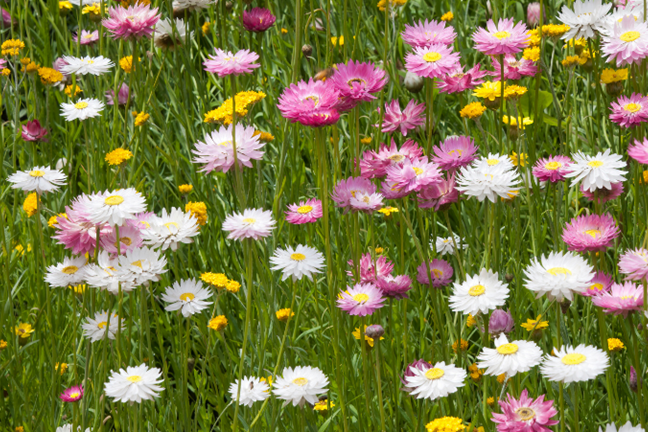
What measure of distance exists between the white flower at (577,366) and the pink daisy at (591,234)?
0.78 feet

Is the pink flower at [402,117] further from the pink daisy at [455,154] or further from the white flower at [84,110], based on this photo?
the white flower at [84,110]

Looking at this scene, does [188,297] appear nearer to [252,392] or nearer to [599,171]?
[252,392]

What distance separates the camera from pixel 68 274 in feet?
4.05

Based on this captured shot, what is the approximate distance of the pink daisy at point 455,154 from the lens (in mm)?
1340

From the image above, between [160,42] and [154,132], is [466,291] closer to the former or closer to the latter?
[160,42]

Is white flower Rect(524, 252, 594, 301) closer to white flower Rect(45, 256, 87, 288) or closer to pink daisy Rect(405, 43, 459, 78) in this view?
pink daisy Rect(405, 43, 459, 78)

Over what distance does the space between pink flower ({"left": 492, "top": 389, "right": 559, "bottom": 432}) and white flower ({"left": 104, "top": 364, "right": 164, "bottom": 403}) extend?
501 mm

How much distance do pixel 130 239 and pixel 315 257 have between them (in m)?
0.33

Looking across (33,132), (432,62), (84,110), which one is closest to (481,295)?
(432,62)

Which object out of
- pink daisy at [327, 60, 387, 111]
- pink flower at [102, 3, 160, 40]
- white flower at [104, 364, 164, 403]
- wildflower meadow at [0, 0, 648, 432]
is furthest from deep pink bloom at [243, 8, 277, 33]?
white flower at [104, 364, 164, 403]

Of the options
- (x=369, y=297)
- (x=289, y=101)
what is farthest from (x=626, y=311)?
(x=289, y=101)

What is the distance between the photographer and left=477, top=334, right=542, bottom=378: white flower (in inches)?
38.3

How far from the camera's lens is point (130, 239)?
4.09 feet

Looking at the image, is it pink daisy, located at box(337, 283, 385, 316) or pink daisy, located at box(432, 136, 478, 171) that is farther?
pink daisy, located at box(432, 136, 478, 171)
